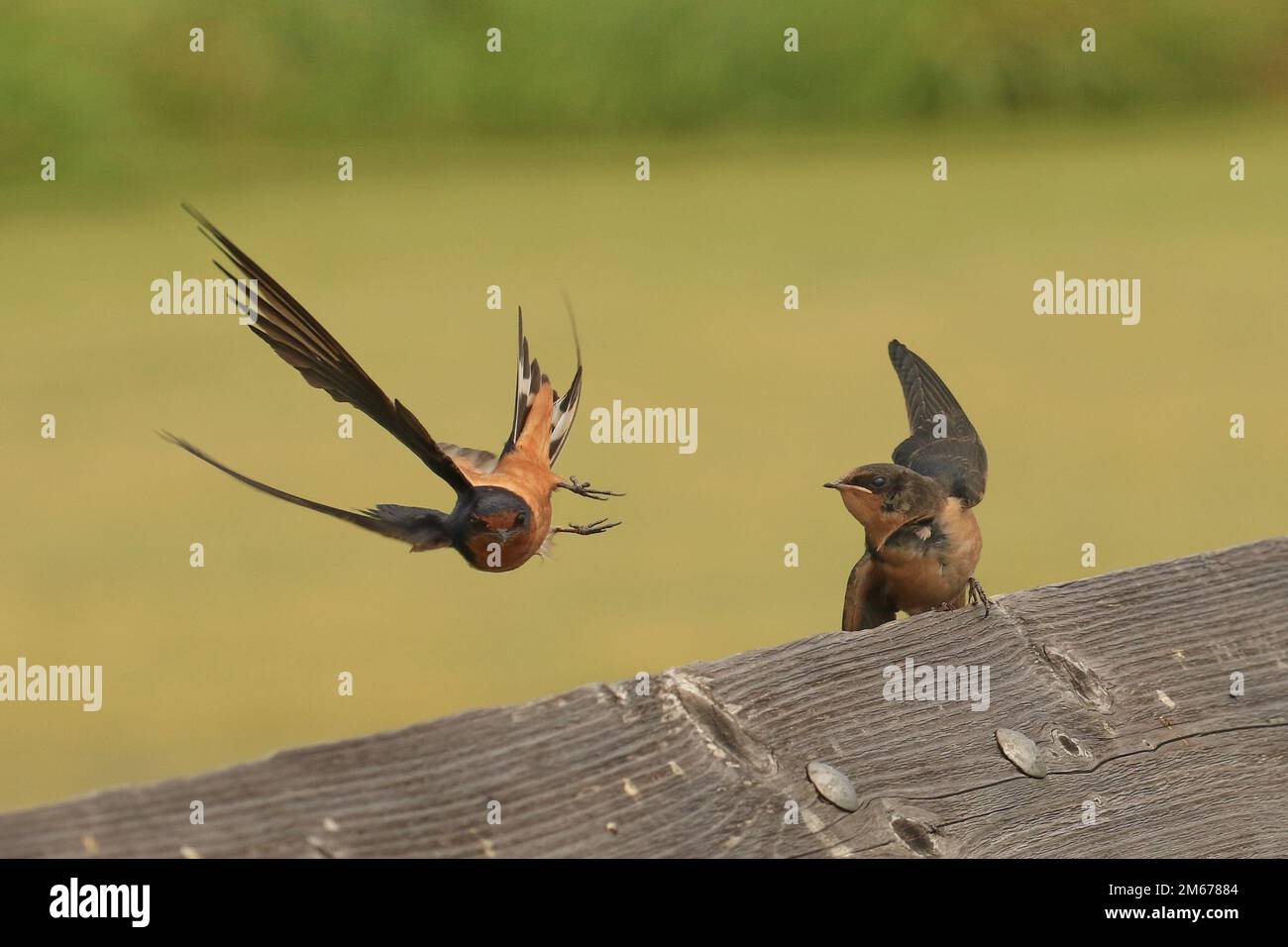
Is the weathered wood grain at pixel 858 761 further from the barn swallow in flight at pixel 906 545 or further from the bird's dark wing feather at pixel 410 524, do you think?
the bird's dark wing feather at pixel 410 524

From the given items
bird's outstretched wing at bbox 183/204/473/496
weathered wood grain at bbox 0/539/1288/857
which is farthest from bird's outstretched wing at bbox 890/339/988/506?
bird's outstretched wing at bbox 183/204/473/496

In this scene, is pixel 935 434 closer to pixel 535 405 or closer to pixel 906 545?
pixel 906 545

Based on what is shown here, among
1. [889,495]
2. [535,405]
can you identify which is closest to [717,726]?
[889,495]

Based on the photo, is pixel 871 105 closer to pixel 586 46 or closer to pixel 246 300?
pixel 586 46

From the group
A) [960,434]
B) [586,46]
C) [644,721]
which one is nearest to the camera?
[644,721]
